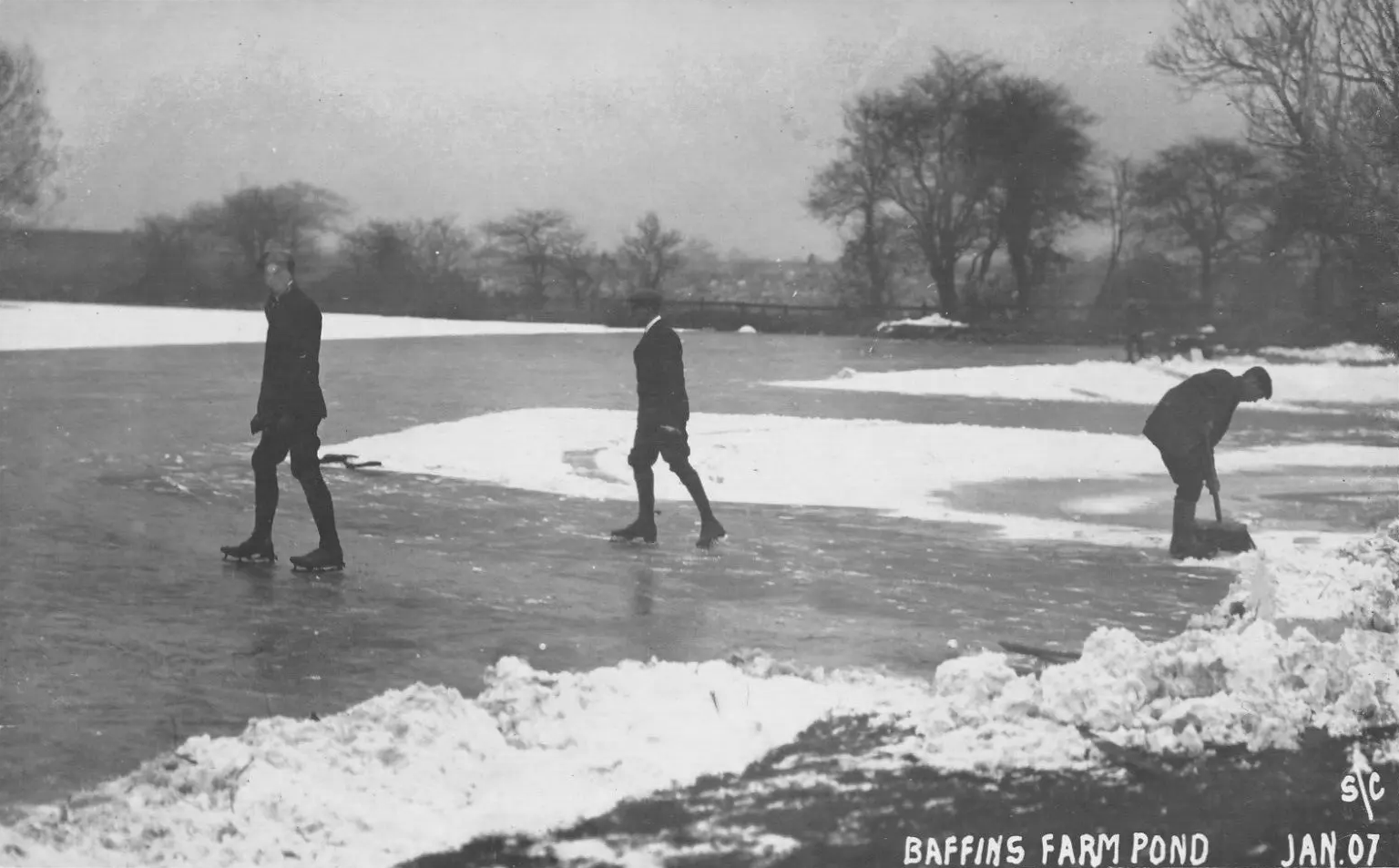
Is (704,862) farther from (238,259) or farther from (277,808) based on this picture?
(238,259)

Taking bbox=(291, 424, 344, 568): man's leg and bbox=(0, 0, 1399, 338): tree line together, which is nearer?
bbox=(291, 424, 344, 568): man's leg

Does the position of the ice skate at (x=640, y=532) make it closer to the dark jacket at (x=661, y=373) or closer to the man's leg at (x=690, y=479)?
the man's leg at (x=690, y=479)

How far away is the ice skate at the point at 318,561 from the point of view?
834 centimetres

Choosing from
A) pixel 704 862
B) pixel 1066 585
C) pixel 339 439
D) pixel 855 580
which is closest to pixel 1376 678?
pixel 1066 585

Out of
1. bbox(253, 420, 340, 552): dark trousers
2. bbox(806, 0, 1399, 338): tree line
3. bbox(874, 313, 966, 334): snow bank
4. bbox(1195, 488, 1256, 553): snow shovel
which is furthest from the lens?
bbox(874, 313, 966, 334): snow bank

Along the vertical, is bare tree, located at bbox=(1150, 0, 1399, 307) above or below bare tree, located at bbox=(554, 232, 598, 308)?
above

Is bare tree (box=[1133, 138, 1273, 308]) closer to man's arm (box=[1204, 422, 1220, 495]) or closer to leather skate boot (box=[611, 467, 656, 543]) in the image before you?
man's arm (box=[1204, 422, 1220, 495])

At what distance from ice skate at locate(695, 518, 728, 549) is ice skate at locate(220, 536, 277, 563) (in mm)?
2723

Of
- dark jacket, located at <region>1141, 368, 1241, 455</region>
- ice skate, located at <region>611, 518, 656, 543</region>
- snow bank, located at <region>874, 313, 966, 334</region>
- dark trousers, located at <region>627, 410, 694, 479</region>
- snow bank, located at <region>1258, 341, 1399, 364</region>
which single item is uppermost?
snow bank, located at <region>874, 313, 966, 334</region>

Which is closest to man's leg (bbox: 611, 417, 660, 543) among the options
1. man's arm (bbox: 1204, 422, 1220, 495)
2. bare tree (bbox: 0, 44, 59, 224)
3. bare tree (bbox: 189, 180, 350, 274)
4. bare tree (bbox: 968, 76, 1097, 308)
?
bare tree (bbox: 189, 180, 350, 274)

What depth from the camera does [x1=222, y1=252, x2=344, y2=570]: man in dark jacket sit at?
791 cm

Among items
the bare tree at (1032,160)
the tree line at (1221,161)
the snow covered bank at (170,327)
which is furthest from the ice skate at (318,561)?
the bare tree at (1032,160)

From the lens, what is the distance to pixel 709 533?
30.7 ft

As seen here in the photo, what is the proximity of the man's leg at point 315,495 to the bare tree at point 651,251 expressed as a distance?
2260 mm
